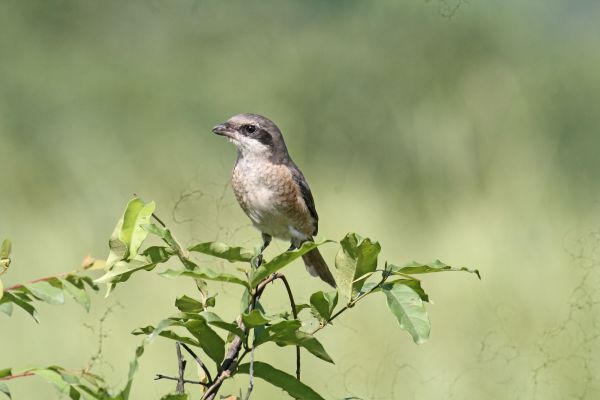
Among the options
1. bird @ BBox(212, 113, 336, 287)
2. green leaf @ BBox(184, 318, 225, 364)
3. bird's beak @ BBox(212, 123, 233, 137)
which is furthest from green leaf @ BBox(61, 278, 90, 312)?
bird @ BBox(212, 113, 336, 287)

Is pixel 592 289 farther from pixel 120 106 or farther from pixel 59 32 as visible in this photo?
pixel 59 32

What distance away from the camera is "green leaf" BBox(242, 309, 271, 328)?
0.96m

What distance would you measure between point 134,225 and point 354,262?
23 centimetres

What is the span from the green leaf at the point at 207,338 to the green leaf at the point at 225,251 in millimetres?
71

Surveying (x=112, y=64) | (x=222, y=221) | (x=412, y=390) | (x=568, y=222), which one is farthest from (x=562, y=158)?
(x=112, y=64)

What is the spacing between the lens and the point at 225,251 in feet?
3.46

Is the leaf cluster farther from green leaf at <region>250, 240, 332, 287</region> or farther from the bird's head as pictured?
the bird's head

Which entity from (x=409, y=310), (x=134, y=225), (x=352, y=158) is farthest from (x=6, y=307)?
(x=352, y=158)

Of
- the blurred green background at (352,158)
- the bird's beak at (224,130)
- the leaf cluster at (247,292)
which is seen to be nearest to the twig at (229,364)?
the leaf cluster at (247,292)

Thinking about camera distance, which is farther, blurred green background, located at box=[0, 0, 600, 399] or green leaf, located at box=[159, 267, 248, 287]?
blurred green background, located at box=[0, 0, 600, 399]

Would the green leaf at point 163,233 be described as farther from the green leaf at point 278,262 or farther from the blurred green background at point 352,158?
the blurred green background at point 352,158

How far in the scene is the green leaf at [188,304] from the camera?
3.56 feet

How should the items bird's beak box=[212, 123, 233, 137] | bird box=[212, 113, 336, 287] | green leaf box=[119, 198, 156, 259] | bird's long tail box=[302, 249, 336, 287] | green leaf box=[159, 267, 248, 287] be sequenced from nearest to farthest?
green leaf box=[159, 267, 248, 287] < green leaf box=[119, 198, 156, 259] < bird's beak box=[212, 123, 233, 137] < bird box=[212, 113, 336, 287] < bird's long tail box=[302, 249, 336, 287]

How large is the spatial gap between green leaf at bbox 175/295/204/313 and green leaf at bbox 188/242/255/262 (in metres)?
0.06
